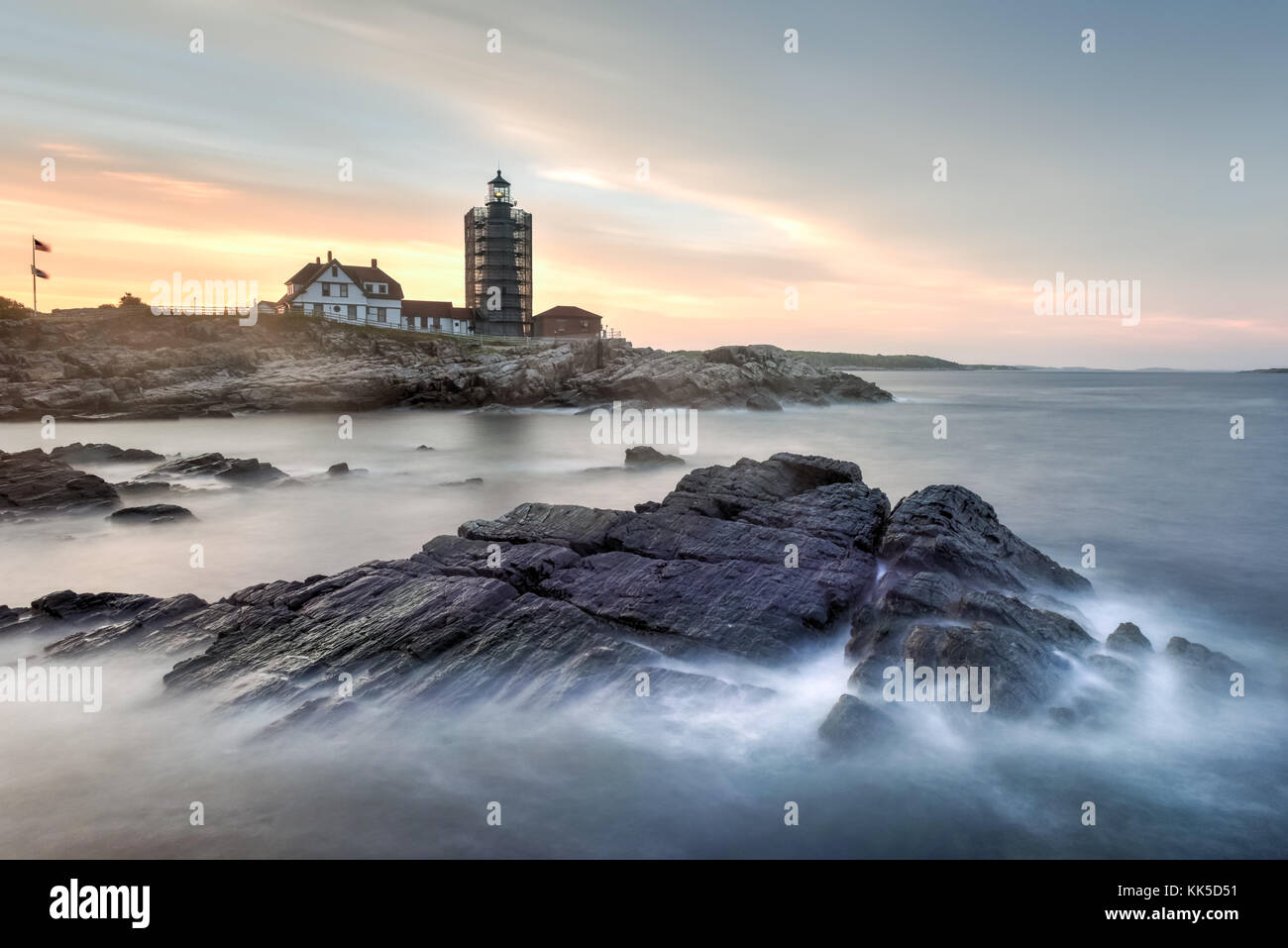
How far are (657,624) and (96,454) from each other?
27.1 metres

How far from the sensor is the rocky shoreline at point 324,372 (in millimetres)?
51281

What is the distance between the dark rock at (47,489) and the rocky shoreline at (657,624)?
9.25 metres

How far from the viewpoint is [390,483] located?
1008 inches

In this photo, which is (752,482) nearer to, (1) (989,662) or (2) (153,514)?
(1) (989,662)

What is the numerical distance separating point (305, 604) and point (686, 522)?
599cm

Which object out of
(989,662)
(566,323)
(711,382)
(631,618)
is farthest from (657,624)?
(566,323)

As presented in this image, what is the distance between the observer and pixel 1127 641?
9.90 meters

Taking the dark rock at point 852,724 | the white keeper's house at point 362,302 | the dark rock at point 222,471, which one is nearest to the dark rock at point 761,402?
the white keeper's house at point 362,302

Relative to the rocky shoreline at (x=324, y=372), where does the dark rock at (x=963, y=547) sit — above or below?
below

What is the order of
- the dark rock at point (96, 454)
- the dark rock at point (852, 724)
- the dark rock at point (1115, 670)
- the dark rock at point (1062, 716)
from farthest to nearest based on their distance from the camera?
the dark rock at point (96, 454) < the dark rock at point (1115, 670) < the dark rock at point (1062, 716) < the dark rock at point (852, 724)

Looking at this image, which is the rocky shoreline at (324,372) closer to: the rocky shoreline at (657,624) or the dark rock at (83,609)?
the dark rock at (83,609)
